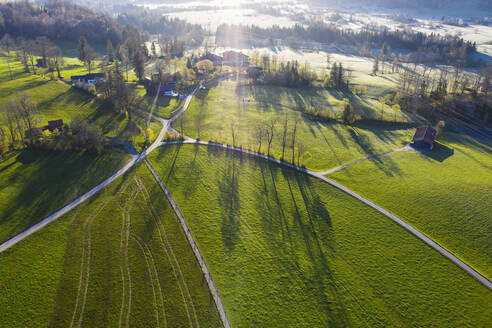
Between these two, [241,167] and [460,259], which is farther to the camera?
[241,167]

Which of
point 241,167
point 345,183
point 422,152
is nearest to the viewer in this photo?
point 345,183

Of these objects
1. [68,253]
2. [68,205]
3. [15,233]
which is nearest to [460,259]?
[68,253]

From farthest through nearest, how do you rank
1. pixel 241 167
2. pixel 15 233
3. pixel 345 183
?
1. pixel 241 167
2. pixel 345 183
3. pixel 15 233

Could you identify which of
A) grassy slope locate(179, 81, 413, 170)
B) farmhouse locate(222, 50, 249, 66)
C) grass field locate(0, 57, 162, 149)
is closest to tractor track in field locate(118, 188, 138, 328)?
grass field locate(0, 57, 162, 149)

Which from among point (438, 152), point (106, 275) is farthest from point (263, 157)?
point (438, 152)

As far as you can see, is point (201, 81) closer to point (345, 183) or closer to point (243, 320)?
Answer: point (345, 183)

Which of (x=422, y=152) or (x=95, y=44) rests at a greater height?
(x=95, y=44)

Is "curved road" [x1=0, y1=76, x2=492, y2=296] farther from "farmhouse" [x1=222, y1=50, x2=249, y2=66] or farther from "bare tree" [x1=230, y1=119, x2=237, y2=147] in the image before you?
"farmhouse" [x1=222, y1=50, x2=249, y2=66]

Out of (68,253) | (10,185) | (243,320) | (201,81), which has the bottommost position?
(243,320)
